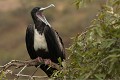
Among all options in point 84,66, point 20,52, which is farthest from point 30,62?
point 20,52

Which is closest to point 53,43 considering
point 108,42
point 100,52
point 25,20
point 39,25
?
point 39,25

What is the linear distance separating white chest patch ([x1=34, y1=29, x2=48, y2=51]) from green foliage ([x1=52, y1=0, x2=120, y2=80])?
6.99ft

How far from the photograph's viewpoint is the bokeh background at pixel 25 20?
25.9 meters

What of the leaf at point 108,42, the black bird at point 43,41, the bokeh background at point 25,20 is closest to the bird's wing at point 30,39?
the black bird at point 43,41

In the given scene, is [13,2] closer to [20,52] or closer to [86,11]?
[86,11]

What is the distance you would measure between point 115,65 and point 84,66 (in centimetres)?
40

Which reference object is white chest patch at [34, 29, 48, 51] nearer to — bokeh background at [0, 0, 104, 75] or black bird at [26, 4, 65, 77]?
black bird at [26, 4, 65, 77]

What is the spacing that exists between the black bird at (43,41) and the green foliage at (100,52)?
213 cm

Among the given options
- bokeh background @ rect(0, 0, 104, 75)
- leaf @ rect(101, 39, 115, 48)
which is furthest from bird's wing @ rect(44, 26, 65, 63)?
bokeh background @ rect(0, 0, 104, 75)

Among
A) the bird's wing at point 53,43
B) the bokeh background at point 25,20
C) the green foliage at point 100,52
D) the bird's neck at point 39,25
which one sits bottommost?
the bokeh background at point 25,20

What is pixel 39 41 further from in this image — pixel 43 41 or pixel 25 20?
pixel 25 20

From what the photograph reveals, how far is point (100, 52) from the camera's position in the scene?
14.4 feet

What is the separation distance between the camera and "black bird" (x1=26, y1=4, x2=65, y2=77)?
23.0ft

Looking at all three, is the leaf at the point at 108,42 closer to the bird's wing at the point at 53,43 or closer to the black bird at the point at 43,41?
the black bird at the point at 43,41
